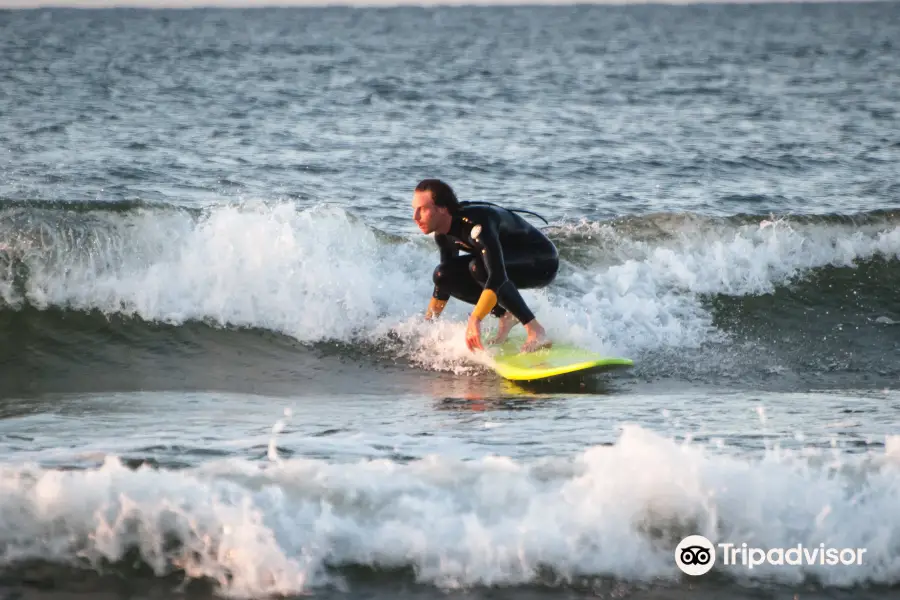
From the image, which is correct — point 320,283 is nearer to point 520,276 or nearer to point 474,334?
point 520,276

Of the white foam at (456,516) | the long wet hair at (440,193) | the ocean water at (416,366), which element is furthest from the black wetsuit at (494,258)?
the white foam at (456,516)

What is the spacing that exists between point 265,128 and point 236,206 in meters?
10.3

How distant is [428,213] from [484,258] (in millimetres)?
485

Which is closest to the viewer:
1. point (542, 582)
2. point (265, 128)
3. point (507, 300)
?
point (542, 582)

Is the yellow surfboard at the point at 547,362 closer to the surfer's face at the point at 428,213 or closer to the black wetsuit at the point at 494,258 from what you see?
the black wetsuit at the point at 494,258

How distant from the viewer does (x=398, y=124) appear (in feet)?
70.6

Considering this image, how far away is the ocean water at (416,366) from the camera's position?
4.78 meters

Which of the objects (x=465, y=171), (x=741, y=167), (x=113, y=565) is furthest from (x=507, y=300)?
(x=741, y=167)

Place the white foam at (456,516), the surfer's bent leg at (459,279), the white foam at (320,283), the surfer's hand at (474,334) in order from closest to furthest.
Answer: the white foam at (456,516) → the surfer's hand at (474,334) → the surfer's bent leg at (459,279) → the white foam at (320,283)

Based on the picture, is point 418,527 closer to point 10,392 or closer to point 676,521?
point 676,521

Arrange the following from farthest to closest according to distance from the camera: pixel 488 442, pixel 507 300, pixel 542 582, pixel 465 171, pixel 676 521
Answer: pixel 465 171, pixel 507 300, pixel 488 442, pixel 676 521, pixel 542 582

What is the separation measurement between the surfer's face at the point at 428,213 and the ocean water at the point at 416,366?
3.95ft

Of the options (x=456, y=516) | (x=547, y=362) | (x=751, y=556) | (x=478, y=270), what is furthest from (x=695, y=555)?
(x=478, y=270)

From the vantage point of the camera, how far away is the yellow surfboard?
757cm
